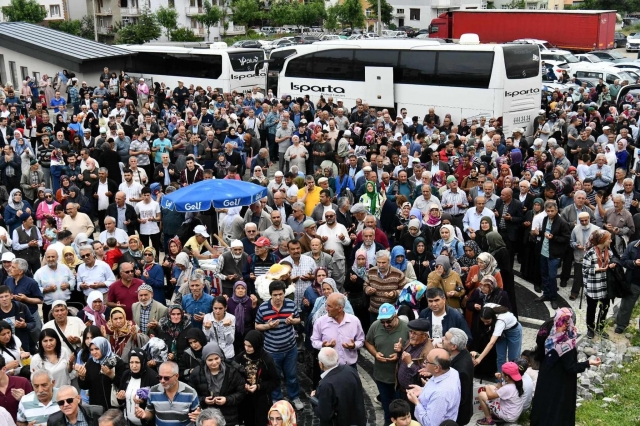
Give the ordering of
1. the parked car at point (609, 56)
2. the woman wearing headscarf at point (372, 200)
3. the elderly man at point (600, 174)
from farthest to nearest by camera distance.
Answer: the parked car at point (609, 56) → the elderly man at point (600, 174) → the woman wearing headscarf at point (372, 200)

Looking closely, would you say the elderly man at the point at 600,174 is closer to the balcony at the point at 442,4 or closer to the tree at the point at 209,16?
the tree at the point at 209,16

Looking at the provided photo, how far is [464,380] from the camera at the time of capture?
796 cm

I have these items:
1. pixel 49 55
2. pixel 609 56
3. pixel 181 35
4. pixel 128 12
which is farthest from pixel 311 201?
pixel 128 12

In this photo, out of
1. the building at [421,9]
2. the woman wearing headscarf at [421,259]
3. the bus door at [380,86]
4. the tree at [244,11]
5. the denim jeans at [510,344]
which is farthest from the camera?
the building at [421,9]

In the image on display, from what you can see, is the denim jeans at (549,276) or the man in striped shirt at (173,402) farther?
the denim jeans at (549,276)

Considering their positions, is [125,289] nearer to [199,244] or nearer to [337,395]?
[199,244]

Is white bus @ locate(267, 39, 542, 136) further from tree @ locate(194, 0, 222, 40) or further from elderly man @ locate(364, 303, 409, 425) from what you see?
tree @ locate(194, 0, 222, 40)

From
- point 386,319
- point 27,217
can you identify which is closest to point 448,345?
point 386,319

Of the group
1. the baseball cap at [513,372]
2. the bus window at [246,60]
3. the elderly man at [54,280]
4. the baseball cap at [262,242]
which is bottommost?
the baseball cap at [513,372]

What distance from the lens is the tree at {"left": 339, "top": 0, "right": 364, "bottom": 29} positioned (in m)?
73.4

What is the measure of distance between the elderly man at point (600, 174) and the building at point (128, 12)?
62.8 meters

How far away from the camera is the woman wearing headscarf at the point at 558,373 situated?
8.23 m

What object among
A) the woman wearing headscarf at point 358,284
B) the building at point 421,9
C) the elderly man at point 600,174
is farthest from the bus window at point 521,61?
the building at point 421,9

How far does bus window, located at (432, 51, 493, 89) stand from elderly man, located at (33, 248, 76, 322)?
48.5 feet
